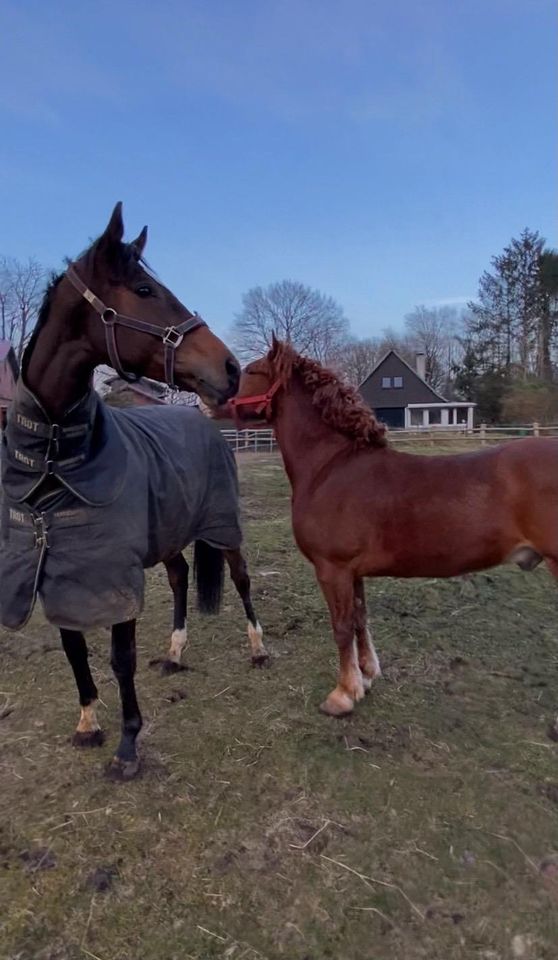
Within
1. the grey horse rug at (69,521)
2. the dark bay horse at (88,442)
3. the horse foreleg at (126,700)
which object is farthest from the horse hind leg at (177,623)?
the grey horse rug at (69,521)

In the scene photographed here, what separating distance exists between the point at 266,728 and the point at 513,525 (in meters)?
1.58

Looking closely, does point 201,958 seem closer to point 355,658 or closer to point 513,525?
point 355,658

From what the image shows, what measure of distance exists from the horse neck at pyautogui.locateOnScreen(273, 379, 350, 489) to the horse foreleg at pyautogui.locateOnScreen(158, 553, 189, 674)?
1003mm

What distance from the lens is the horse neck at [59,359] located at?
2.39m

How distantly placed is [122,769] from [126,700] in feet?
0.94

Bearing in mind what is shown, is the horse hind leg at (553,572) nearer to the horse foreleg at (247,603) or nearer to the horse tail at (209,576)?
the horse foreleg at (247,603)

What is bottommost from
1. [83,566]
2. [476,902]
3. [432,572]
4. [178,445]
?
[476,902]

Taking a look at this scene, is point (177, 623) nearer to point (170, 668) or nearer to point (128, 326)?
point (170, 668)

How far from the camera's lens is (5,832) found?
2342mm

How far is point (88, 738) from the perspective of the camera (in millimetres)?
2936

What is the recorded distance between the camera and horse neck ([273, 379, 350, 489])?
11.4 ft

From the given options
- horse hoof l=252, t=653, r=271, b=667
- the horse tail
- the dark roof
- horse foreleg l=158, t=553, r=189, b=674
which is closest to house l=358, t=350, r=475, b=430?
the dark roof

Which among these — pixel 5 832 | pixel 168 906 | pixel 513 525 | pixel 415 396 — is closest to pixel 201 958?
pixel 168 906

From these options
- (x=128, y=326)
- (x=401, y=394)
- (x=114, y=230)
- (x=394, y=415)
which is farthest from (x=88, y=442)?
(x=394, y=415)
